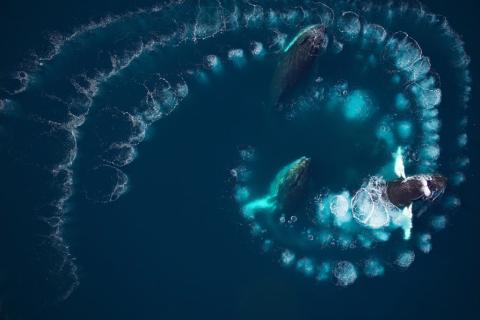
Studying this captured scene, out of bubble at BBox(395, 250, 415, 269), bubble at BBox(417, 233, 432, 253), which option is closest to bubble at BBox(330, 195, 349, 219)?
bubble at BBox(395, 250, 415, 269)

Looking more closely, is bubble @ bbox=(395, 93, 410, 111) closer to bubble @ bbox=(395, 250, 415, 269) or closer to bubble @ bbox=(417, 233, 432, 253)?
bubble @ bbox=(417, 233, 432, 253)

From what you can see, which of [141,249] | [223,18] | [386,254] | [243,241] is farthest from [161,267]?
[223,18]

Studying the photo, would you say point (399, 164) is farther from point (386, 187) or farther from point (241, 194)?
point (241, 194)

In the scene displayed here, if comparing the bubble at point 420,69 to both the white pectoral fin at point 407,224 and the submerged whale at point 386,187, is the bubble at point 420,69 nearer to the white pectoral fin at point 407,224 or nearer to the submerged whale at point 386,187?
the submerged whale at point 386,187

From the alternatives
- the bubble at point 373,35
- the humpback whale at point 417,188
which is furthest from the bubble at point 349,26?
the humpback whale at point 417,188

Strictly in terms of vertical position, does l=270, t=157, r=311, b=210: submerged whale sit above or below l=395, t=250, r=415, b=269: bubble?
above

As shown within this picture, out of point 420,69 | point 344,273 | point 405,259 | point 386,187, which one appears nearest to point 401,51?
point 420,69
